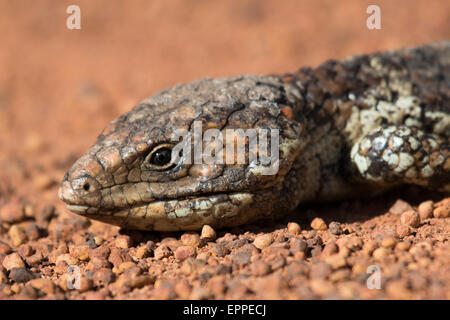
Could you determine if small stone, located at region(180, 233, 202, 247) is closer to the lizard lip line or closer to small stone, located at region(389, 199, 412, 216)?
the lizard lip line

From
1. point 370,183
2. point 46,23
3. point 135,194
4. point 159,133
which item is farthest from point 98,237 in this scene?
point 46,23

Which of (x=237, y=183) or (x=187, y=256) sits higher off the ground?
(x=237, y=183)

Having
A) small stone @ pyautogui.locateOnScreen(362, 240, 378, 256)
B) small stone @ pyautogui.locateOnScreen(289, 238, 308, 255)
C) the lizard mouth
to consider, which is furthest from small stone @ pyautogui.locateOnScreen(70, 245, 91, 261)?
small stone @ pyautogui.locateOnScreen(362, 240, 378, 256)

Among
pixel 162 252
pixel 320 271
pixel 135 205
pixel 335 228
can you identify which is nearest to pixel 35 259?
pixel 135 205

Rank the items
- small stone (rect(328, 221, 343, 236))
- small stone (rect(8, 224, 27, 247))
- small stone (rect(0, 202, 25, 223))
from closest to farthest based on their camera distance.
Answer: small stone (rect(328, 221, 343, 236)) < small stone (rect(8, 224, 27, 247)) < small stone (rect(0, 202, 25, 223))

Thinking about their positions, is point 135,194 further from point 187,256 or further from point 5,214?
point 5,214
